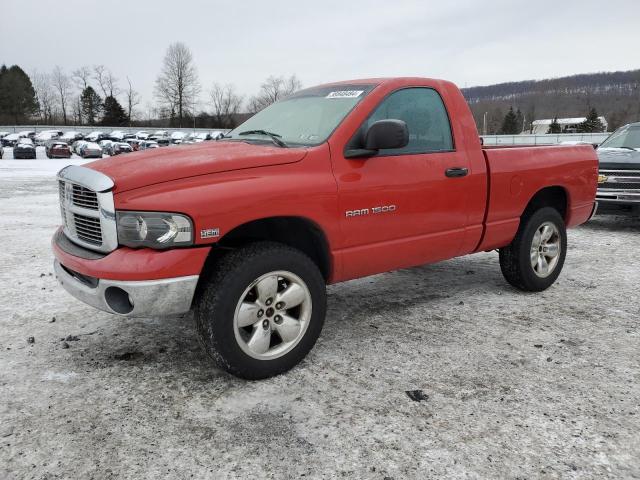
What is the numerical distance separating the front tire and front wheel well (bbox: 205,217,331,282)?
0.12 meters

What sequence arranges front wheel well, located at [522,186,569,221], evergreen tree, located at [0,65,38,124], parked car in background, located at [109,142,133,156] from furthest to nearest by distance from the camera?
evergreen tree, located at [0,65,38,124] → parked car in background, located at [109,142,133,156] → front wheel well, located at [522,186,569,221]

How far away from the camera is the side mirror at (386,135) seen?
10.9 feet

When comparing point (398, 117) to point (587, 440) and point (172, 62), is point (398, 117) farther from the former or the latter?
point (172, 62)

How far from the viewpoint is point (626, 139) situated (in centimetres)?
956

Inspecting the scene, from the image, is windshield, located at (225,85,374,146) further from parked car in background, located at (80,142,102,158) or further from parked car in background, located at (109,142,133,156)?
parked car in background, located at (109,142,133,156)

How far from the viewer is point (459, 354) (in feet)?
11.9

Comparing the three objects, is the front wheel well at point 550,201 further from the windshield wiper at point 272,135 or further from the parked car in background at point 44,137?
the parked car in background at point 44,137

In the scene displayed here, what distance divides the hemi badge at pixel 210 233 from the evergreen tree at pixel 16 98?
91.6 metres

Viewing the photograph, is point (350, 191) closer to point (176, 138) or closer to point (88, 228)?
point (88, 228)

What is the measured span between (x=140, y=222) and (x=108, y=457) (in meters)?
1.19

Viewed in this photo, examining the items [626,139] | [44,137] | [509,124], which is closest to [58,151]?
[44,137]

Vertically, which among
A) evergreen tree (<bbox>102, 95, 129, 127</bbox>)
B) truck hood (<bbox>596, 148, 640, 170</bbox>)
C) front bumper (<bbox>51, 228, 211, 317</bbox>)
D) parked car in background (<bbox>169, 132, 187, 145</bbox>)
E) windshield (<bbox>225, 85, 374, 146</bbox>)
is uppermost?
evergreen tree (<bbox>102, 95, 129, 127</bbox>)

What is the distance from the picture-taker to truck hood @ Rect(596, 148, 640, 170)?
822 centimetres

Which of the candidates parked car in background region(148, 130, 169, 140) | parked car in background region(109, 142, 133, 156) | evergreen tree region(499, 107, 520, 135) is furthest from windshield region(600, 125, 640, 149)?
evergreen tree region(499, 107, 520, 135)
